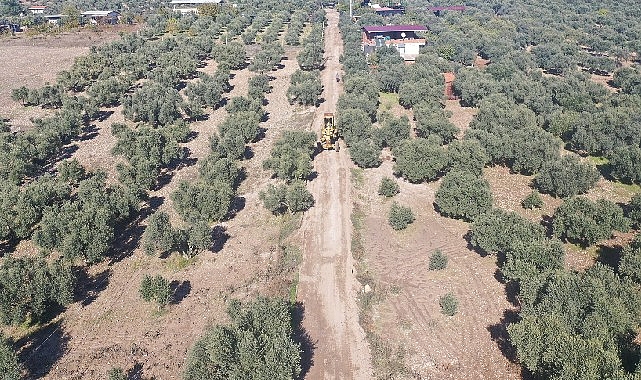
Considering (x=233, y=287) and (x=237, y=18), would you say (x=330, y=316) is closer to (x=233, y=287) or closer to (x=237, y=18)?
(x=233, y=287)

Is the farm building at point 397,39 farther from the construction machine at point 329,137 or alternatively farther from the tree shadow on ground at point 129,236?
the tree shadow on ground at point 129,236

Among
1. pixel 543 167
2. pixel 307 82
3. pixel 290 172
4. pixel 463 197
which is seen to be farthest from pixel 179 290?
pixel 307 82

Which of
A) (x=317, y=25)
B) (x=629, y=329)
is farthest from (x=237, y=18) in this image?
(x=629, y=329)

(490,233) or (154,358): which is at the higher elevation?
(490,233)

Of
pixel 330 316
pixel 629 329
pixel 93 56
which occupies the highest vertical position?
pixel 93 56

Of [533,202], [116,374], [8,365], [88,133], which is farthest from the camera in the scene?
[88,133]

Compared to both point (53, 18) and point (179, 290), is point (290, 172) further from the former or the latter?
point (53, 18)

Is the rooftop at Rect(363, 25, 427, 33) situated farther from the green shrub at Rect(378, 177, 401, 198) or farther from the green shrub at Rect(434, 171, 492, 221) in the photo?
the green shrub at Rect(434, 171, 492, 221)
